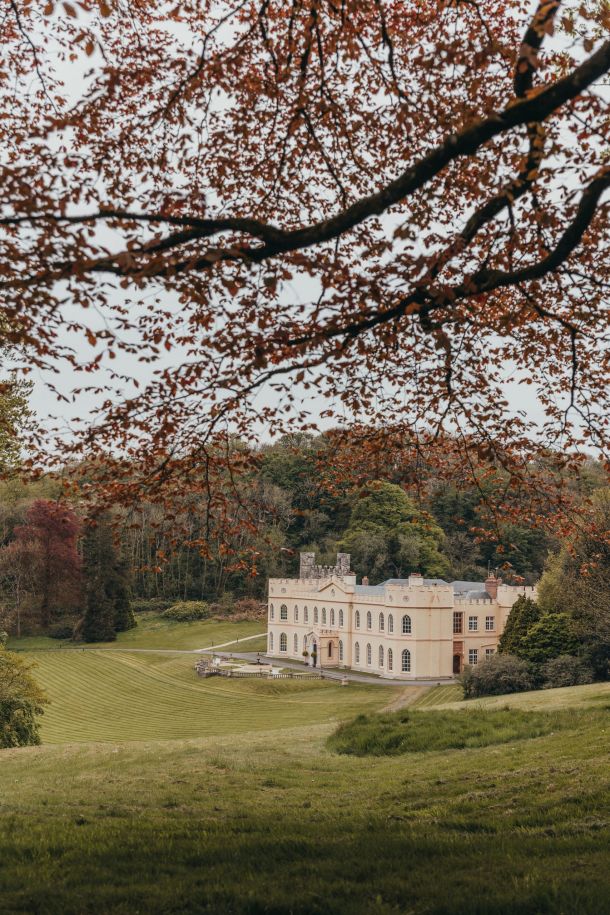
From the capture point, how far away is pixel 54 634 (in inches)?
2628

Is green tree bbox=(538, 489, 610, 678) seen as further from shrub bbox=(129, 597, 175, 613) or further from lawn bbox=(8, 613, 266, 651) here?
shrub bbox=(129, 597, 175, 613)

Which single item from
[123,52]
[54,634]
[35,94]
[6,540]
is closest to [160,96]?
[123,52]

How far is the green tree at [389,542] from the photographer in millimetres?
70500

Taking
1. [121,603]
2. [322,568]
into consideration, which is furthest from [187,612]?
[322,568]

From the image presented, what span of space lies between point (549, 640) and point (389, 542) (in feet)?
113

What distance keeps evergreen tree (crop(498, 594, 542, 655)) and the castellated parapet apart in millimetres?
16860

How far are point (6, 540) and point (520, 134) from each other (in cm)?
7362

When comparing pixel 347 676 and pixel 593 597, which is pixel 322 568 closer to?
pixel 347 676

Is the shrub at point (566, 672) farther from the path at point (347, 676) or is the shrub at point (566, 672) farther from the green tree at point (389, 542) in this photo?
the green tree at point (389, 542)

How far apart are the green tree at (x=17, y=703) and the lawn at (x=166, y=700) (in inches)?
191

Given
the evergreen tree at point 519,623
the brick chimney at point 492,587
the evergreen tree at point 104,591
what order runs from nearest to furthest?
the evergreen tree at point 519,623 → the brick chimney at point 492,587 → the evergreen tree at point 104,591

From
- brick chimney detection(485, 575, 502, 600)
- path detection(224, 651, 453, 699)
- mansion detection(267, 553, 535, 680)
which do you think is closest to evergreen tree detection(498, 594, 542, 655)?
path detection(224, 651, 453, 699)

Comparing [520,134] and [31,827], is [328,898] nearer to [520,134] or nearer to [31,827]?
[31,827]

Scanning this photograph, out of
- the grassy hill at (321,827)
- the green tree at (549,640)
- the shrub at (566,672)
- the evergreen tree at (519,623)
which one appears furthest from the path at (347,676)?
the grassy hill at (321,827)
